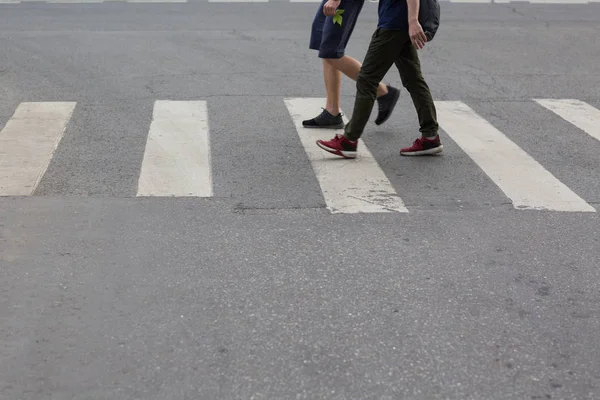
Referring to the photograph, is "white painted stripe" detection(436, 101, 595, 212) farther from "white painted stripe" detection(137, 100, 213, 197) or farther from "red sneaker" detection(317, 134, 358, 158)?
"white painted stripe" detection(137, 100, 213, 197)

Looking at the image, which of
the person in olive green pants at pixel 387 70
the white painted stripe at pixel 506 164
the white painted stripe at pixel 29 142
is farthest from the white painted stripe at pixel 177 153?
the white painted stripe at pixel 506 164

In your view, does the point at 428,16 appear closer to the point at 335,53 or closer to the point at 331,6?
the point at 331,6

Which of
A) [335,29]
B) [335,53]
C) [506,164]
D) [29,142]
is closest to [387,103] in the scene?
[335,53]

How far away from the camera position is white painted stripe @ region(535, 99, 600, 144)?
838 cm

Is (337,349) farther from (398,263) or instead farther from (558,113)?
(558,113)

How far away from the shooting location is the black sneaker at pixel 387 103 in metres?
8.09

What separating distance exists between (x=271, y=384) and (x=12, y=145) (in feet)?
13.7

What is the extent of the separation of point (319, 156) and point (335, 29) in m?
1.04

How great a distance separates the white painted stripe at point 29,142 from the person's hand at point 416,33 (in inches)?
105

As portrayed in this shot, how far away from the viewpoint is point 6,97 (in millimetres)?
8891

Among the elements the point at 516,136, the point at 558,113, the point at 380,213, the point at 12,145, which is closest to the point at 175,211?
the point at 380,213

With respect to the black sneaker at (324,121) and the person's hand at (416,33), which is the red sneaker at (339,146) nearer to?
the person's hand at (416,33)

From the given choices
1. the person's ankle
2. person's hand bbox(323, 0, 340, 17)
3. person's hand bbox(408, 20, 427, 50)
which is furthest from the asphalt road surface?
person's hand bbox(323, 0, 340, 17)

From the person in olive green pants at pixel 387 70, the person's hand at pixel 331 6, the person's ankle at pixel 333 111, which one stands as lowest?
the person's ankle at pixel 333 111
